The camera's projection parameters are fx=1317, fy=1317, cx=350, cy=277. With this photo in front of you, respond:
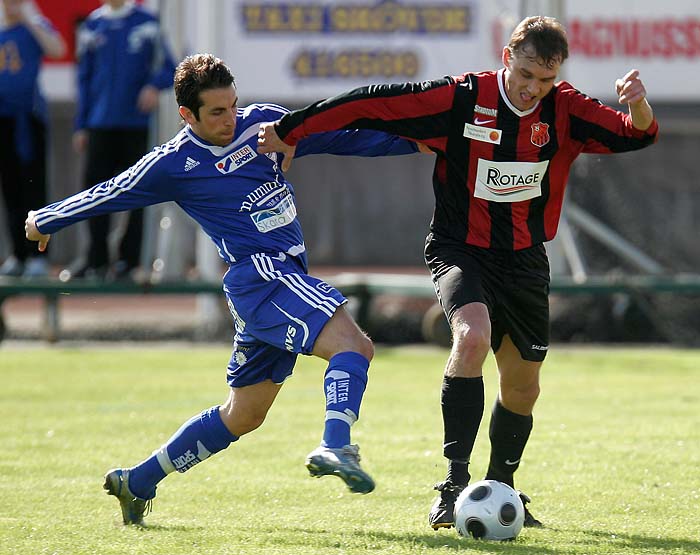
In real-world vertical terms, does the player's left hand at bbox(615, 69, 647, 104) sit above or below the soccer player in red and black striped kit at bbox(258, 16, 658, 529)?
above

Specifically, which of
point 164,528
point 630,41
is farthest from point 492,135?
point 630,41

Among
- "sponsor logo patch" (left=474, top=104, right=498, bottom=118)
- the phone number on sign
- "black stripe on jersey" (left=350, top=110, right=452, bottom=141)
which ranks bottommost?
"black stripe on jersey" (left=350, top=110, right=452, bottom=141)

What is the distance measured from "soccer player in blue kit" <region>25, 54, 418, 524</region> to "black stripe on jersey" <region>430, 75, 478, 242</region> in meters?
0.53

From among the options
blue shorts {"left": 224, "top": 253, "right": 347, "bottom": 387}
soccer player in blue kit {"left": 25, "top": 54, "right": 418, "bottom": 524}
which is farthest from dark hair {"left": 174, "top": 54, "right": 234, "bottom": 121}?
blue shorts {"left": 224, "top": 253, "right": 347, "bottom": 387}

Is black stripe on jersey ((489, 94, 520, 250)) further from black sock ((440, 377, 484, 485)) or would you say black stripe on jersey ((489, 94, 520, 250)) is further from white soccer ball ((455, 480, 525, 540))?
white soccer ball ((455, 480, 525, 540))

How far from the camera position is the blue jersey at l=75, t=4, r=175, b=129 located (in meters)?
10.7

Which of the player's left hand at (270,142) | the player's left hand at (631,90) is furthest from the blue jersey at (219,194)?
the player's left hand at (631,90)

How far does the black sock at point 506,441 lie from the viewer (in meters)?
5.37

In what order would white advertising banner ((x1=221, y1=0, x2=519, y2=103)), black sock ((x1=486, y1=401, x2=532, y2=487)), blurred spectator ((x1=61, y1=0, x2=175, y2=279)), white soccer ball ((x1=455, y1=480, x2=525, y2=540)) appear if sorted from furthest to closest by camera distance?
white advertising banner ((x1=221, y1=0, x2=519, y2=103)) → blurred spectator ((x1=61, y1=0, x2=175, y2=279)) → black sock ((x1=486, y1=401, x2=532, y2=487)) → white soccer ball ((x1=455, y1=480, x2=525, y2=540))

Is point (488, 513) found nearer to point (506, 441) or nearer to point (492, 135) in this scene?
point (506, 441)

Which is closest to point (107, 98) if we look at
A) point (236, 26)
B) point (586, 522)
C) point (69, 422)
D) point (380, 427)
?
point (236, 26)

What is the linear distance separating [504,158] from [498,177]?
82 millimetres

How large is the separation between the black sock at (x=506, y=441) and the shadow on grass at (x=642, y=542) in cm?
52

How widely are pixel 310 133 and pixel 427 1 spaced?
8.31m
